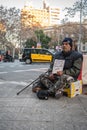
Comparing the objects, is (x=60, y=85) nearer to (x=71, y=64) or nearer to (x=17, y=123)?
(x=71, y=64)

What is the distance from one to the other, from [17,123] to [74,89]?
10.5ft

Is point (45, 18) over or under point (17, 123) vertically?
under

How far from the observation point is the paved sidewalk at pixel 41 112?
564 centimetres

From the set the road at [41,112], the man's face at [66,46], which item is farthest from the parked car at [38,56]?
the man's face at [66,46]

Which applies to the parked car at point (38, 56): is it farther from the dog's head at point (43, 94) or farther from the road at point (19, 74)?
the dog's head at point (43, 94)

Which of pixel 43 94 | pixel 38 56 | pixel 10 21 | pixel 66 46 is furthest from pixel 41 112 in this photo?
pixel 10 21

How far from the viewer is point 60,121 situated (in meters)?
5.97

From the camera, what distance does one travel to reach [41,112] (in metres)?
6.72

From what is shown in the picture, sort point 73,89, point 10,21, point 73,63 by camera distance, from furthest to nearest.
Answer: point 10,21, point 73,63, point 73,89

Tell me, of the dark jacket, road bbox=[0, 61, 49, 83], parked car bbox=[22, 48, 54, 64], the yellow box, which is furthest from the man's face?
parked car bbox=[22, 48, 54, 64]

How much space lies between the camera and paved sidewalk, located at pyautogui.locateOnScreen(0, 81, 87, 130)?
5641 millimetres

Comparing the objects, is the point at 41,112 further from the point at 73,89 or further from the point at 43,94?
the point at 73,89

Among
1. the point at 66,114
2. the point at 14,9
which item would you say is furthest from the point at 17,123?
the point at 14,9

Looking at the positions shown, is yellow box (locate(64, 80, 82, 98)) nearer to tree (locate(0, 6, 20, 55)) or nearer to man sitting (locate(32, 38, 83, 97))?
man sitting (locate(32, 38, 83, 97))
